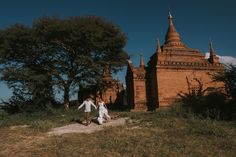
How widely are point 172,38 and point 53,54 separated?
40.4 ft

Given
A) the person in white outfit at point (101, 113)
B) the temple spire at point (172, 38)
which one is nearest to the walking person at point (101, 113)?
the person in white outfit at point (101, 113)

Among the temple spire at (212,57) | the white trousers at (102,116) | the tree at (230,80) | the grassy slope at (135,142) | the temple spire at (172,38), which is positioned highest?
the temple spire at (172,38)

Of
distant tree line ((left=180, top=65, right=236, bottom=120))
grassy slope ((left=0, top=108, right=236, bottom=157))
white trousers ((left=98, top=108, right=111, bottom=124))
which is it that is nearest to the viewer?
grassy slope ((left=0, top=108, right=236, bottom=157))

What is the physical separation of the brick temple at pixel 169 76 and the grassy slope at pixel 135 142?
35.1ft

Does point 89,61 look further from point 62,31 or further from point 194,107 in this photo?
point 194,107

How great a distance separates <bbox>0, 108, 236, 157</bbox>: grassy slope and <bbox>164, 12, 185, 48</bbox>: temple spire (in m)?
15.7

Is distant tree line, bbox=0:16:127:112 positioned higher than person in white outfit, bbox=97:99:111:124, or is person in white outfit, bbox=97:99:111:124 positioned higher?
distant tree line, bbox=0:16:127:112

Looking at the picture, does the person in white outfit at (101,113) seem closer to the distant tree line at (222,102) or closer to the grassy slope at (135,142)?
the grassy slope at (135,142)

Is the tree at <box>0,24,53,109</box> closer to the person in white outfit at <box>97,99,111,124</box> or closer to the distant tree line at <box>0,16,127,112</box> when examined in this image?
the distant tree line at <box>0,16,127,112</box>

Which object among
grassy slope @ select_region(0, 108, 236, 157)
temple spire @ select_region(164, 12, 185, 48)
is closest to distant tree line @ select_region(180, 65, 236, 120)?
grassy slope @ select_region(0, 108, 236, 157)

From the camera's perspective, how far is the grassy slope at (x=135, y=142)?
7.70 metres

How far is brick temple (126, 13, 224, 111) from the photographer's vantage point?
22.7m

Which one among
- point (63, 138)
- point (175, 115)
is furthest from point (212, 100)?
point (63, 138)

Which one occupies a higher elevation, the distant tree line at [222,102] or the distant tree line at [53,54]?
the distant tree line at [53,54]
